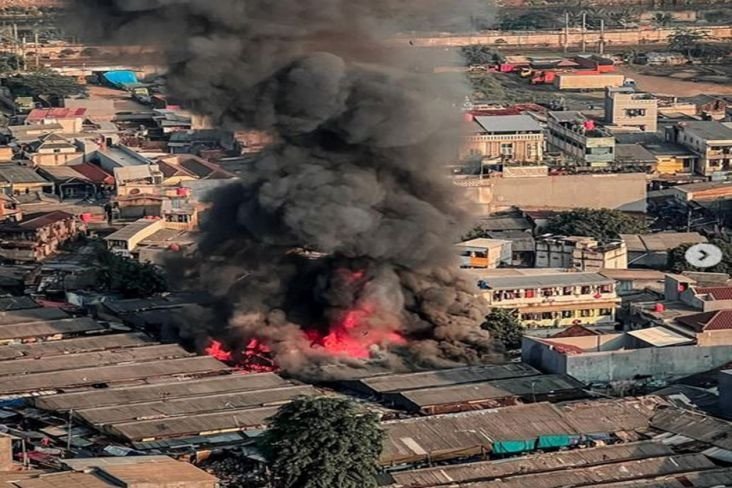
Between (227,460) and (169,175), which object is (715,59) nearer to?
(169,175)

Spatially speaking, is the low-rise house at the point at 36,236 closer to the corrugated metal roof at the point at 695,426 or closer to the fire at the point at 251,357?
the fire at the point at 251,357

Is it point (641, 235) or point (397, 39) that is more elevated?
point (397, 39)

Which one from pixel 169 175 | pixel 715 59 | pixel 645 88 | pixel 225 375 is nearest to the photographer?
pixel 225 375

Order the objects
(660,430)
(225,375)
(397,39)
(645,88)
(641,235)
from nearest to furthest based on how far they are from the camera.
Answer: (660,430) < (225,375) < (397,39) < (641,235) < (645,88)

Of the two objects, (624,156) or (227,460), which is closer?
(227,460)

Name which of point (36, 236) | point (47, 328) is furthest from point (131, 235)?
point (47, 328)

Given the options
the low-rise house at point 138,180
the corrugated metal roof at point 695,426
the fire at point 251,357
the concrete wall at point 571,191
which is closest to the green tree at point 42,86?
the low-rise house at point 138,180

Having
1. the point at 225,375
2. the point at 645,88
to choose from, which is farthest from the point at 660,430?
the point at 645,88

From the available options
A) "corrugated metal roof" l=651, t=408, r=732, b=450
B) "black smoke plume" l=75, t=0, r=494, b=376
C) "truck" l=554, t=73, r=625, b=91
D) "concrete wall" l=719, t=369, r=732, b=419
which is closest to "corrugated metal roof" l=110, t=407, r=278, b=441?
"black smoke plume" l=75, t=0, r=494, b=376
